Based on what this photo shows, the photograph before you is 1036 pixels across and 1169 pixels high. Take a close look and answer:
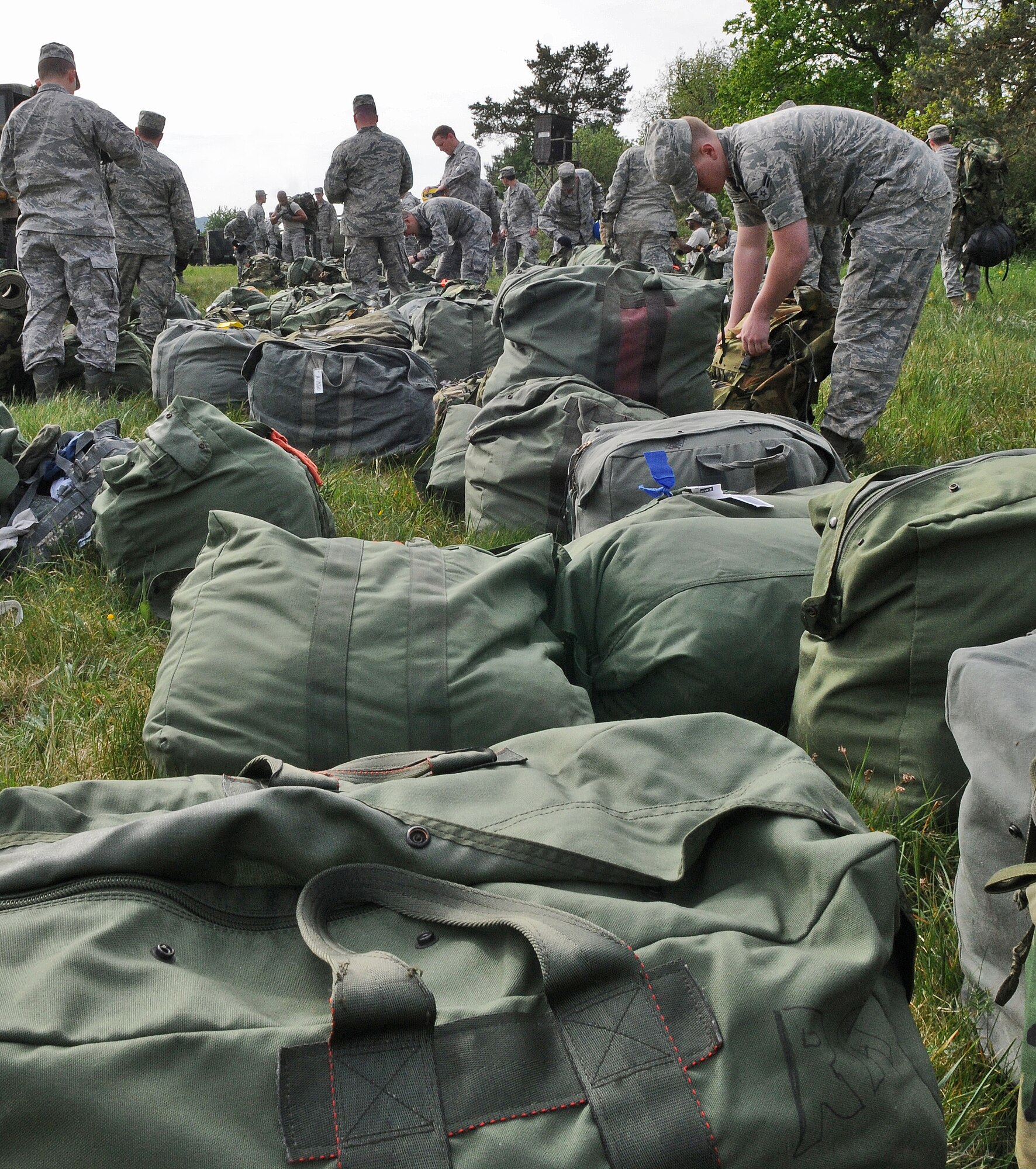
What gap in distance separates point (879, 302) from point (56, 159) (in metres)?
5.04

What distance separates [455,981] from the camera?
3.25 feet

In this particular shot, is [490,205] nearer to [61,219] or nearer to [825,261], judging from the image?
[825,261]

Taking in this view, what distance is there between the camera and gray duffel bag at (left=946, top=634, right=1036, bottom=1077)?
1.18 m

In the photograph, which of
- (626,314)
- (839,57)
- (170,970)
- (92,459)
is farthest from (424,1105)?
(839,57)

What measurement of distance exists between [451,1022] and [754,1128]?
29 cm

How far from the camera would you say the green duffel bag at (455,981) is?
83 cm

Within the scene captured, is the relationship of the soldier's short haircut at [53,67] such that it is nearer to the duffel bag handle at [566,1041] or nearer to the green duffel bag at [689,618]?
the green duffel bag at [689,618]

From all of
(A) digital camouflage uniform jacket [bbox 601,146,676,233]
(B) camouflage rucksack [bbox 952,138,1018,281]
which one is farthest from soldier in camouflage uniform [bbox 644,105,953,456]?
(B) camouflage rucksack [bbox 952,138,1018,281]

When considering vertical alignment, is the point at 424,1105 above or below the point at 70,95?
below

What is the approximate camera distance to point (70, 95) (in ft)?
19.9

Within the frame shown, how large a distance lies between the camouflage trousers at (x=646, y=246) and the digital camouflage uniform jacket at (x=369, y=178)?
6.92 feet

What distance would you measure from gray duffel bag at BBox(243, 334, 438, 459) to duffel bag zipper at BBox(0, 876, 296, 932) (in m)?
3.35

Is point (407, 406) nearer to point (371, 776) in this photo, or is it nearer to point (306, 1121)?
point (371, 776)

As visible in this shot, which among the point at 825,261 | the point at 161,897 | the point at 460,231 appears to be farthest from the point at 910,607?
the point at 460,231
